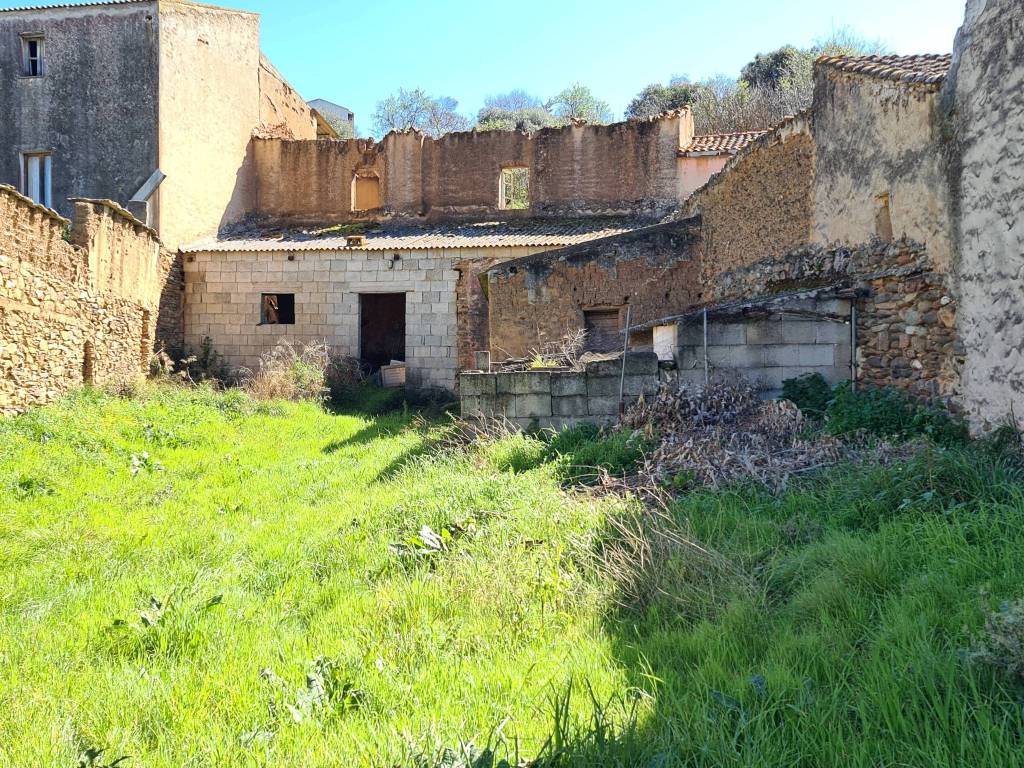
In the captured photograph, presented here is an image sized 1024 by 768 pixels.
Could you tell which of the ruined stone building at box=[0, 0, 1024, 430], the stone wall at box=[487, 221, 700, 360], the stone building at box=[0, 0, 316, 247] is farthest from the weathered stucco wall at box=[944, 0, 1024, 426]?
the stone building at box=[0, 0, 316, 247]

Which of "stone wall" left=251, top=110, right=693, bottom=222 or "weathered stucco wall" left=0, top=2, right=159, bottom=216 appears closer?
"weathered stucco wall" left=0, top=2, right=159, bottom=216

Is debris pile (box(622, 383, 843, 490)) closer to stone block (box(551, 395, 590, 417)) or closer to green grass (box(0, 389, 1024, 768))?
green grass (box(0, 389, 1024, 768))

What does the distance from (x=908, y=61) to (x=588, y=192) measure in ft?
41.4

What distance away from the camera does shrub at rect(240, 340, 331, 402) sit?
1521cm

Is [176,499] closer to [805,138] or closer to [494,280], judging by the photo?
[494,280]

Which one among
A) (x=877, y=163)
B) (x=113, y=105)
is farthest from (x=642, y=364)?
(x=113, y=105)

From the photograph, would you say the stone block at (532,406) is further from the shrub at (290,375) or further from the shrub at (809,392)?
the shrub at (290,375)

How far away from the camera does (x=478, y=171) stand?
816 inches

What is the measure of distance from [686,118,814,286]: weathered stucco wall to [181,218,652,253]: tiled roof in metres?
5.06

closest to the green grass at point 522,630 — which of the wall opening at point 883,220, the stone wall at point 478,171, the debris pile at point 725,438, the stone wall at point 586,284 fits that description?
the debris pile at point 725,438

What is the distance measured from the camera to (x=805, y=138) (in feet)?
30.6

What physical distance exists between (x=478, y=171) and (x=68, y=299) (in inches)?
454

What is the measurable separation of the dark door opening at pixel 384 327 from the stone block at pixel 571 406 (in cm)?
1369

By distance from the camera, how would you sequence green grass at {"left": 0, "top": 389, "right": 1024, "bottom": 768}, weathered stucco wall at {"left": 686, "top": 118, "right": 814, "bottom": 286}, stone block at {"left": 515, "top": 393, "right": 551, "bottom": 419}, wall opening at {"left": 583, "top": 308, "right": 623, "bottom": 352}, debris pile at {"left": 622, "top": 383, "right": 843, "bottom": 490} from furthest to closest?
wall opening at {"left": 583, "top": 308, "right": 623, "bottom": 352}, weathered stucco wall at {"left": 686, "top": 118, "right": 814, "bottom": 286}, stone block at {"left": 515, "top": 393, "right": 551, "bottom": 419}, debris pile at {"left": 622, "top": 383, "right": 843, "bottom": 490}, green grass at {"left": 0, "top": 389, "right": 1024, "bottom": 768}
